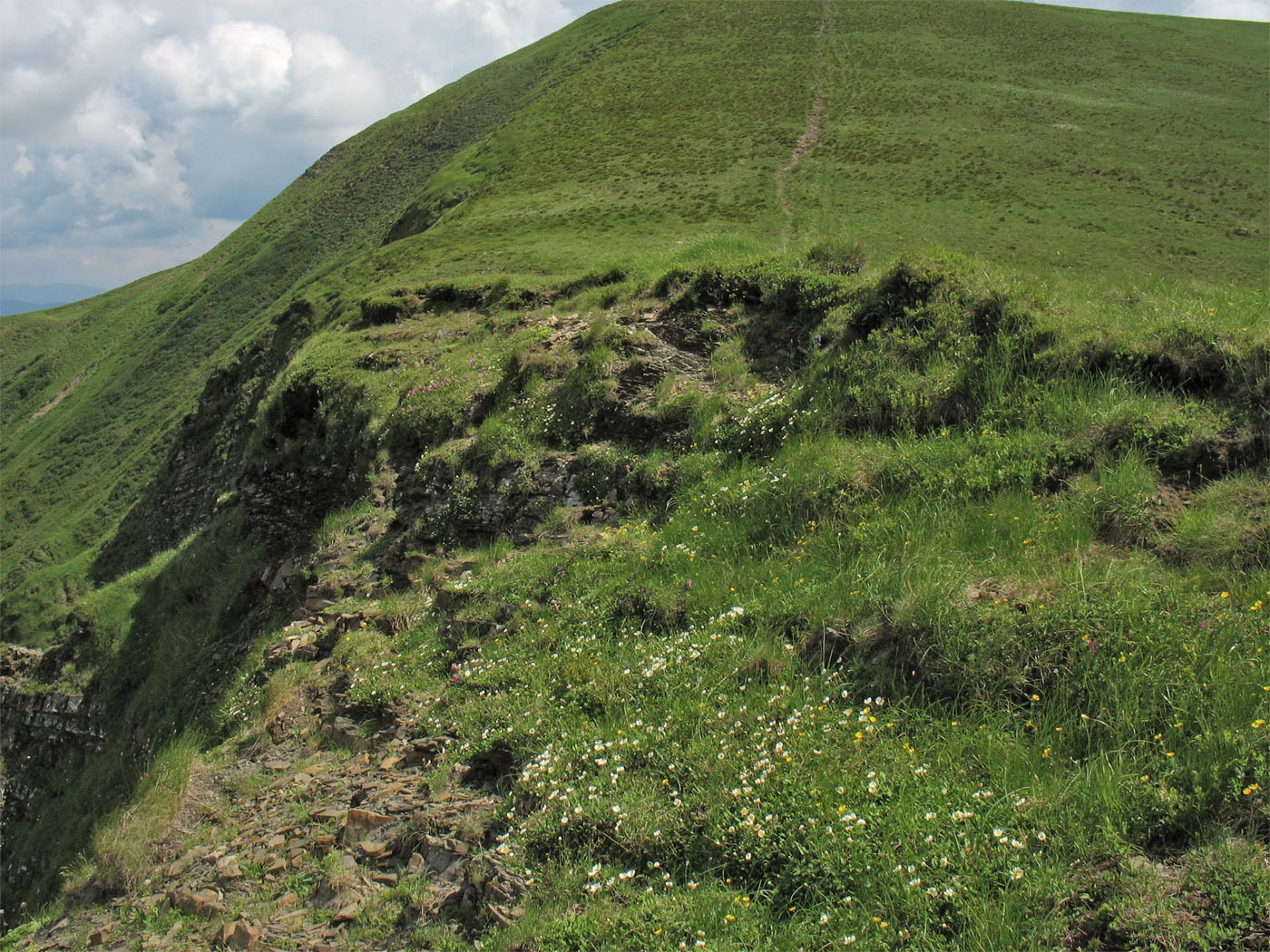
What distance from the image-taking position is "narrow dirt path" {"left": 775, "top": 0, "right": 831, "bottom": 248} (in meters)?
37.7

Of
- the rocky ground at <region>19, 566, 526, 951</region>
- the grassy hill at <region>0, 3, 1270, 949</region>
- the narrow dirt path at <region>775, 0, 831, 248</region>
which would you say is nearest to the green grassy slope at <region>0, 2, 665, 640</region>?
the narrow dirt path at <region>775, 0, 831, 248</region>

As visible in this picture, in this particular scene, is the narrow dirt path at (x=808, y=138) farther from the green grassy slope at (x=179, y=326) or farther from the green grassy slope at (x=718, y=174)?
the green grassy slope at (x=179, y=326)

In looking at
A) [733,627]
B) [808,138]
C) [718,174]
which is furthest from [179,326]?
[733,627]

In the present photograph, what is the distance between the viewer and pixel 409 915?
16.4ft

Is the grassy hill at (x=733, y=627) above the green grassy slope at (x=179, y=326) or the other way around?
the other way around

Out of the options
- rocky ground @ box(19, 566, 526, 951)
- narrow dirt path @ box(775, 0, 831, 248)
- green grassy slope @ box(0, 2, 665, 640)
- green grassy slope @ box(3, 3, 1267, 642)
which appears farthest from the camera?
green grassy slope @ box(0, 2, 665, 640)

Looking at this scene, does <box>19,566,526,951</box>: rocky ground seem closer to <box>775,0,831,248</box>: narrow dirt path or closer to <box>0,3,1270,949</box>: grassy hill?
<box>0,3,1270,949</box>: grassy hill

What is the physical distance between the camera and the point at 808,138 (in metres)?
49.2

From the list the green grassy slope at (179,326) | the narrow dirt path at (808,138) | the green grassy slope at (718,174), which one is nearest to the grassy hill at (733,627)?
the green grassy slope at (718,174)

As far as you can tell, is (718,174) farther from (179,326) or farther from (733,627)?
(179,326)

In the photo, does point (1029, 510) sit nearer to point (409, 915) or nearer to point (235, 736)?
point (409, 915)

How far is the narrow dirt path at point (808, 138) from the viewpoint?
37688 mm

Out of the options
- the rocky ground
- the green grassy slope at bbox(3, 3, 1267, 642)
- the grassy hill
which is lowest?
the rocky ground

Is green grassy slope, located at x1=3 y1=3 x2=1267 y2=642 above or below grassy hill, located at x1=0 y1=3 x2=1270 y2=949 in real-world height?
above
